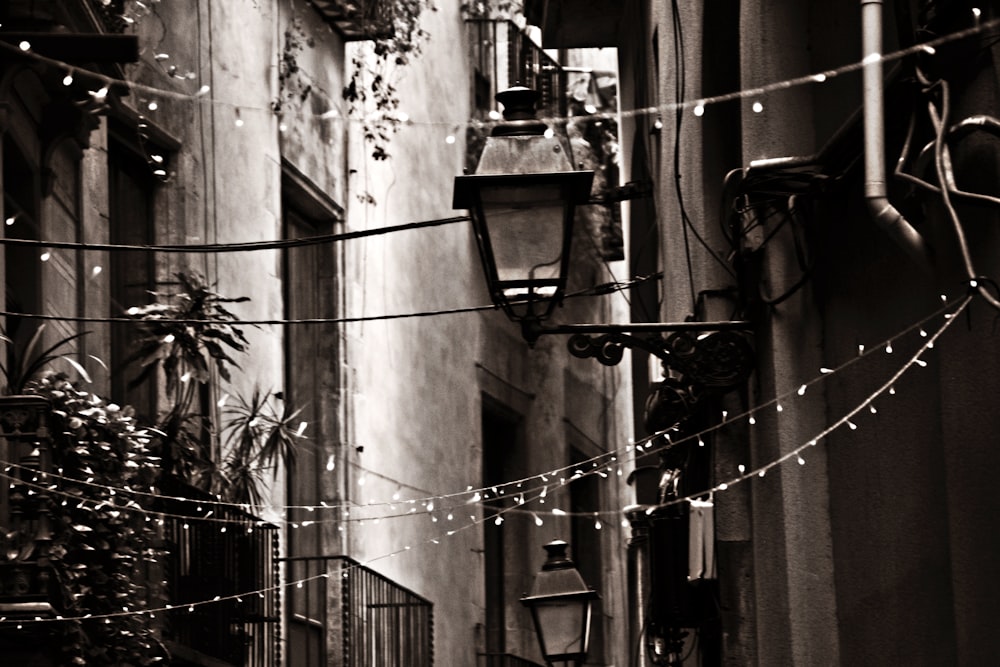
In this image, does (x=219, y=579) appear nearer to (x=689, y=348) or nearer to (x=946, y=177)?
(x=689, y=348)

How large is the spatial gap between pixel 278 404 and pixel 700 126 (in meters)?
6.67

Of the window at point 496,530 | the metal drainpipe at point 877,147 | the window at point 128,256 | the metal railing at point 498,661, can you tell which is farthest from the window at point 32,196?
the window at point 496,530

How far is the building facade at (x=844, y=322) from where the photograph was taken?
6.99 metres

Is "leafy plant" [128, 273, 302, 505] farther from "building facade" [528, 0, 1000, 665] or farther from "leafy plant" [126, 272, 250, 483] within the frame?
"building facade" [528, 0, 1000, 665]

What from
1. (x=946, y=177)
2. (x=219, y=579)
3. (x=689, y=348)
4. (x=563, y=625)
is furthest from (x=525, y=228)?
(x=219, y=579)

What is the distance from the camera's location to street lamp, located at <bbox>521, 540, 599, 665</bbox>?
45.9ft

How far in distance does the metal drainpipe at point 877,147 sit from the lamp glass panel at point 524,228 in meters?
1.45

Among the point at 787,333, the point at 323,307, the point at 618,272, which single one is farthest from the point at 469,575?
the point at 787,333

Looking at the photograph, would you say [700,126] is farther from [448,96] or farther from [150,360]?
[448,96]

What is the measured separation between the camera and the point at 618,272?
2819cm

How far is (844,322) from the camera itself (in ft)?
29.3

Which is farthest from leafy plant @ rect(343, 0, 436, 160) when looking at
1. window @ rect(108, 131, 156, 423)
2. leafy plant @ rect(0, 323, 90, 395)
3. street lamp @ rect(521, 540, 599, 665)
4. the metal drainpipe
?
the metal drainpipe

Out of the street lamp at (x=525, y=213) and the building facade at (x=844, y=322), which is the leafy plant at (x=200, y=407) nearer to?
the building facade at (x=844, y=322)

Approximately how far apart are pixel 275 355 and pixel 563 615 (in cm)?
500
